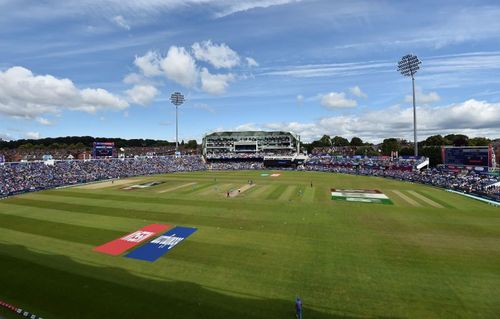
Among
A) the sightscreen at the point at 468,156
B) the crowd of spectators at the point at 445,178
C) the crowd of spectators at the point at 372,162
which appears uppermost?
the sightscreen at the point at 468,156

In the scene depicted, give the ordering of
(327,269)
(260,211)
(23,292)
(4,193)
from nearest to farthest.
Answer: (23,292)
(327,269)
(260,211)
(4,193)

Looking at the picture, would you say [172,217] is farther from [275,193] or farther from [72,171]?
[72,171]

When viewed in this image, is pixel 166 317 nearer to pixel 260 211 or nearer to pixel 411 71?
pixel 260 211

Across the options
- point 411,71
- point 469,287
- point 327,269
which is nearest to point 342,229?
point 327,269

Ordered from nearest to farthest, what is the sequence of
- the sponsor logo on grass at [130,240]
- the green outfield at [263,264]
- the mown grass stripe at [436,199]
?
the green outfield at [263,264], the sponsor logo on grass at [130,240], the mown grass stripe at [436,199]

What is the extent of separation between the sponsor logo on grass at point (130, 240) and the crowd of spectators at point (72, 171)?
113 feet

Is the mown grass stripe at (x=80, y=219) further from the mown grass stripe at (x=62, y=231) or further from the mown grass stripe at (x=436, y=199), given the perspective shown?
the mown grass stripe at (x=436, y=199)

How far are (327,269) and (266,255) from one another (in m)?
4.12

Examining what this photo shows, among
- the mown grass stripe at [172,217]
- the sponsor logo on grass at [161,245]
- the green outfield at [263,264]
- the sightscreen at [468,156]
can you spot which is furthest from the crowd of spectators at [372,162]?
the sponsor logo on grass at [161,245]

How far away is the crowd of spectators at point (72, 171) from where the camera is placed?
50.2 metres

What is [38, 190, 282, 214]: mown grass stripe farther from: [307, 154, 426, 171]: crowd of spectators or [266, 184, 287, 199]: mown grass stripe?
[307, 154, 426, 171]: crowd of spectators

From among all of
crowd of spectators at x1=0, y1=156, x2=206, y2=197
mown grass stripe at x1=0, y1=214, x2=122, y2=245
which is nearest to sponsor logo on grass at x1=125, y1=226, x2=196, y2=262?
mown grass stripe at x1=0, y1=214, x2=122, y2=245

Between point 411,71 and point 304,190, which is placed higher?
point 411,71

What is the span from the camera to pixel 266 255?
18734mm
